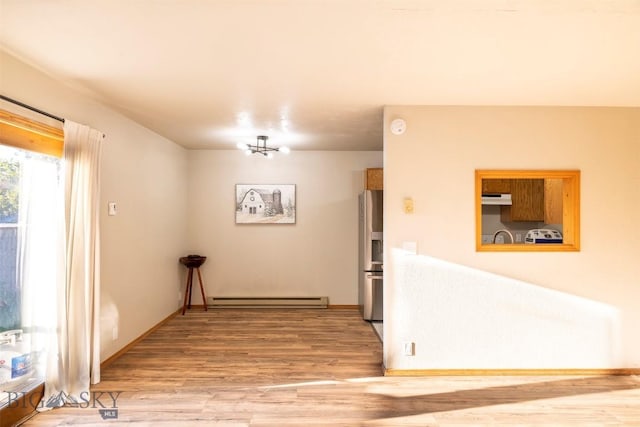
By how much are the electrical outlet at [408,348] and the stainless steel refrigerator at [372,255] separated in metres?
1.76

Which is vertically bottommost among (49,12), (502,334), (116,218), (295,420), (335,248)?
(295,420)

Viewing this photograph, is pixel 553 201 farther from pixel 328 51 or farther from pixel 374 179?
pixel 328 51

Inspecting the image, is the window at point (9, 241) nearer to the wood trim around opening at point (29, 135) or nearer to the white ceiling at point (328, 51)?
the wood trim around opening at point (29, 135)

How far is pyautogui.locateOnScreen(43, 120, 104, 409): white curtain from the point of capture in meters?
2.79

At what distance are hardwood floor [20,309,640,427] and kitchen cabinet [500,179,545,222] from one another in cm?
238

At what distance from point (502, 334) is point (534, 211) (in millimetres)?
2489

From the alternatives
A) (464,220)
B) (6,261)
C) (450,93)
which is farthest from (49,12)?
(464,220)

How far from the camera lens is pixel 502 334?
3.38m

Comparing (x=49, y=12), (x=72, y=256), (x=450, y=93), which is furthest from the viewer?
(x=450, y=93)

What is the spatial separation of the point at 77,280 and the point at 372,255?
3.44 metres

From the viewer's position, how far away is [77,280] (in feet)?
9.50

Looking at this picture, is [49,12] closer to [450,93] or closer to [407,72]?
[407,72]

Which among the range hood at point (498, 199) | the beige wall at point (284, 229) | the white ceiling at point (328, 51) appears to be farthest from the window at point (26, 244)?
the range hood at point (498, 199)

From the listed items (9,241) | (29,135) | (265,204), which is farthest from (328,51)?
(265,204)
